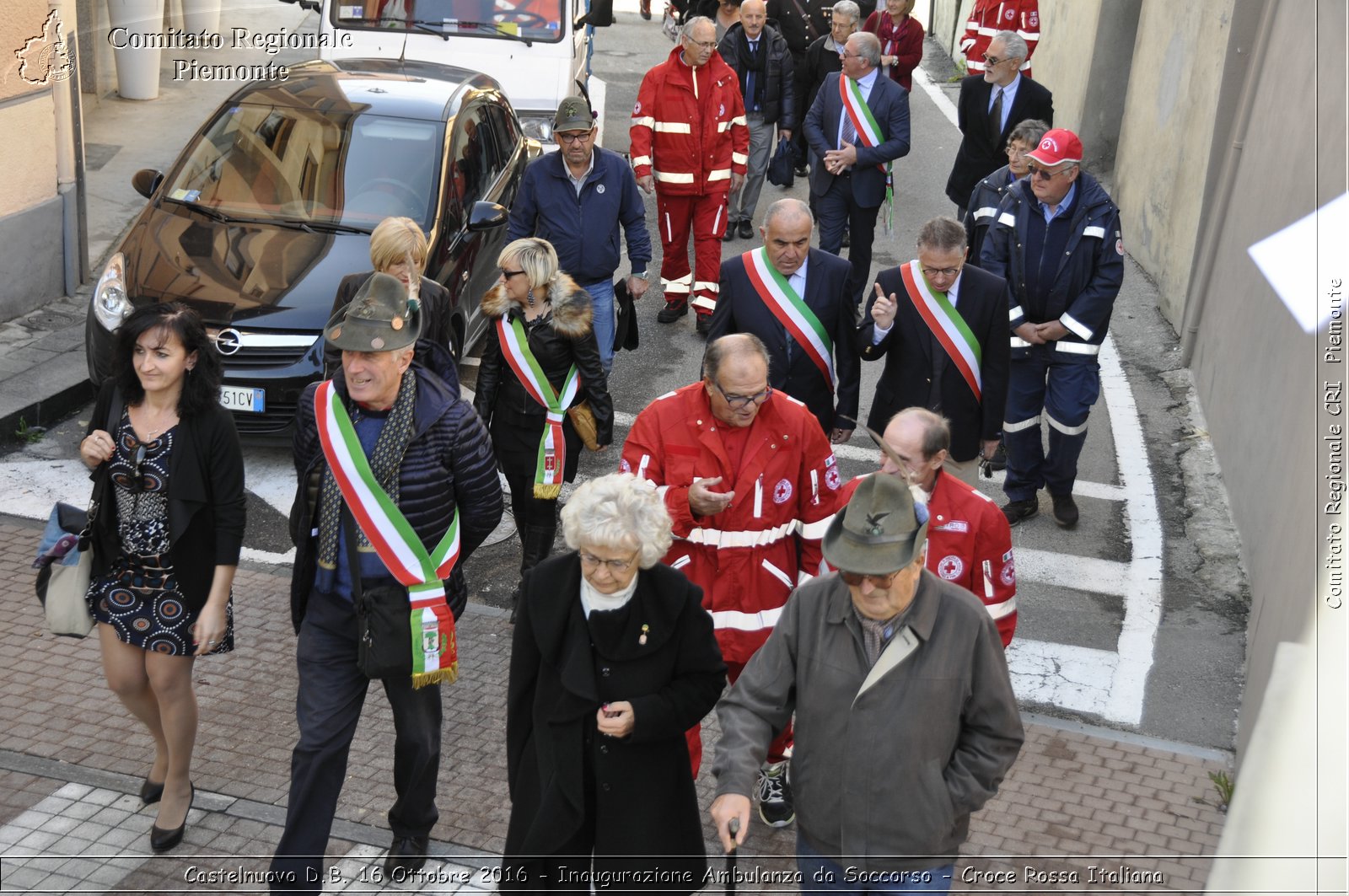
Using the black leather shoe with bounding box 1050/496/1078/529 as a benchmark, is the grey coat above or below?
above

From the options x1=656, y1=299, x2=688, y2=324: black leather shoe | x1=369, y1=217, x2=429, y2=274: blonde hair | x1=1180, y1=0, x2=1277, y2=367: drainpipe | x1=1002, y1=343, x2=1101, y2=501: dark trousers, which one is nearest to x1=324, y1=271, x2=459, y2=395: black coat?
x1=369, y1=217, x2=429, y2=274: blonde hair

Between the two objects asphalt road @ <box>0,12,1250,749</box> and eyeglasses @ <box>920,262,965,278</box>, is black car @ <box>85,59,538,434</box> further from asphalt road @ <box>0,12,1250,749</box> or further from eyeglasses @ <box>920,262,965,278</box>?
eyeglasses @ <box>920,262,965,278</box>

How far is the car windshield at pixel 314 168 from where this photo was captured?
9.84 metres

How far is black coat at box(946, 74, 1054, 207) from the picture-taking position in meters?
11.4

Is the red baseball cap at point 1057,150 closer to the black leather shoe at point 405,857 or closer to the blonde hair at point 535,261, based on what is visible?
the blonde hair at point 535,261

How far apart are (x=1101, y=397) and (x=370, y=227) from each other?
17.5ft

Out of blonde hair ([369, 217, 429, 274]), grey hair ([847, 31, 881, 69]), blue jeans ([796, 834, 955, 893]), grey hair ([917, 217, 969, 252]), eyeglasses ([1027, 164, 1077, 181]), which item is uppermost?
grey hair ([847, 31, 881, 69])

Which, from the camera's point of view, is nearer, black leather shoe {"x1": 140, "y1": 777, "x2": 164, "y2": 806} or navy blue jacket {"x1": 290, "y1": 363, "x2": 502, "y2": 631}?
navy blue jacket {"x1": 290, "y1": 363, "x2": 502, "y2": 631}

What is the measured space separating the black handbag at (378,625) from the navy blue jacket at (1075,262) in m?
4.41

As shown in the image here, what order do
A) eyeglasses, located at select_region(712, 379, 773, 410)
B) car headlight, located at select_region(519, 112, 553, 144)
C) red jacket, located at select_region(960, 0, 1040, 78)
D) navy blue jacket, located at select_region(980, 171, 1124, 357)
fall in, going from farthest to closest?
red jacket, located at select_region(960, 0, 1040, 78) → car headlight, located at select_region(519, 112, 553, 144) → navy blue jacket, located at select_region(980, 171, 1124, 357) → eyeglasses, located at select_region(712, 379, 773, 410)

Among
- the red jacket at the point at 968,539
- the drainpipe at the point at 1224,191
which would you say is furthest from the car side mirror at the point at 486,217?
the drainpipe at the point at 1224,191

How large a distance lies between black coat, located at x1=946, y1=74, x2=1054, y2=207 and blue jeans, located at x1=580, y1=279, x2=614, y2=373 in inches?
124

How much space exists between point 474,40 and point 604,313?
17.5 feet

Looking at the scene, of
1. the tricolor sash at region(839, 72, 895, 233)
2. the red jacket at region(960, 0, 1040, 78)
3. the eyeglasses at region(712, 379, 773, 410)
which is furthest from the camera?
the red jacket at region(960, 0, 1040, 78)
